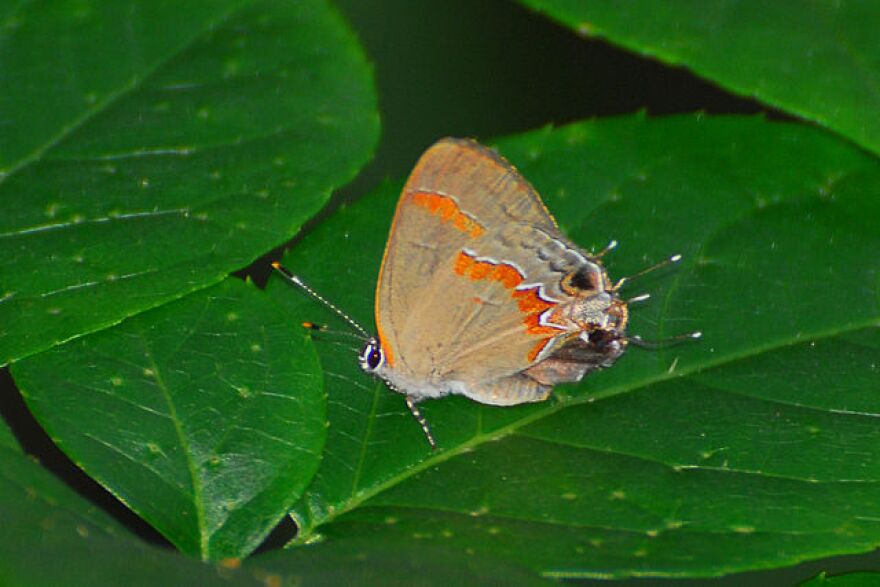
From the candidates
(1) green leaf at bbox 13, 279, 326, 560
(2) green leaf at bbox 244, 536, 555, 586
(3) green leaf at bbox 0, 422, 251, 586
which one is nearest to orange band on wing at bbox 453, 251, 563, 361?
(1) green leaf at bbox 13, 279, 326, 560

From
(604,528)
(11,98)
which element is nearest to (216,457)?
(604,528)

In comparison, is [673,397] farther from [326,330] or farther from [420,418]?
[326,330]

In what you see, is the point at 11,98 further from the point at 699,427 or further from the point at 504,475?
the point at 699,427

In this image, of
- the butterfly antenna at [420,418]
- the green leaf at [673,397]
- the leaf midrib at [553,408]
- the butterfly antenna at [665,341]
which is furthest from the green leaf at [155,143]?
the butterfly antenna at [665,341]

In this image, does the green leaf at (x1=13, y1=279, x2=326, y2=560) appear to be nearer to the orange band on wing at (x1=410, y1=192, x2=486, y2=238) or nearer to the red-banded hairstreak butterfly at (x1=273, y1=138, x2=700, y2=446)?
the red-banded hairstreak butterfly at (x1=273, y1=138, x2=700, y2=446)

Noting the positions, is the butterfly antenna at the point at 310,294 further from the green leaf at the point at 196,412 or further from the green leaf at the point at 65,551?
the green leaf at the point at 65,551

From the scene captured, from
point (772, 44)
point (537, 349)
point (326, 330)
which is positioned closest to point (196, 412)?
point (326, 330)
